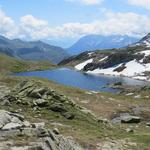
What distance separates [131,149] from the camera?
106 feet

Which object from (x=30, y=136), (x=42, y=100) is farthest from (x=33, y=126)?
(x=42, y=100)

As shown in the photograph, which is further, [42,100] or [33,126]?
[42,100]

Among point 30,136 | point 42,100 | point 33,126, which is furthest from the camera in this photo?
point 42,100

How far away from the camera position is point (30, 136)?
93.2 feet

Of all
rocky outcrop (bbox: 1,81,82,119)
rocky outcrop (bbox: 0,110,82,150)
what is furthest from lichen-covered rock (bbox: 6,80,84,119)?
rocky outcrop (bbox: 0,110,82,150)

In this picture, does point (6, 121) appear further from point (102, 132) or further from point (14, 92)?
point (14, 92)

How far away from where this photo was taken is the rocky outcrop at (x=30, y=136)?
2611cm

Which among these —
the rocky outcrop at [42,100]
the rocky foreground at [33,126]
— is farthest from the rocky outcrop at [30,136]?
the rocky outcrop at [42,100]

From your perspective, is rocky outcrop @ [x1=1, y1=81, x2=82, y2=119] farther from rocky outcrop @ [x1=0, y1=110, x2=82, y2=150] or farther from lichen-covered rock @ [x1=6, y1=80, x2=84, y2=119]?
rocky outcrop @ [x1=0, y1=110, x2=82, y2=150]

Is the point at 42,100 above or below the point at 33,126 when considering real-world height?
above

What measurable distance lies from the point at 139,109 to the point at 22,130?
120 feet

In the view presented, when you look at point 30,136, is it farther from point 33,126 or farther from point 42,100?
point 42,100

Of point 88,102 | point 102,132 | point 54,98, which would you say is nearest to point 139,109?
point 88,102

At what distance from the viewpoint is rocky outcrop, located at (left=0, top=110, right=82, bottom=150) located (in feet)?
85.7
